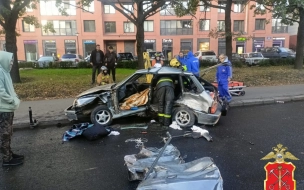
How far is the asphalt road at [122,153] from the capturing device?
3693mm

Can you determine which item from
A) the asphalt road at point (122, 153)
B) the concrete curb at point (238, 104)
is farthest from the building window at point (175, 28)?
the asphalt road at point (122, 153)

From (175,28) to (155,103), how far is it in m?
39.9

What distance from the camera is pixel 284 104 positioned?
8781mm

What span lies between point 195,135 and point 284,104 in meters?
4.78

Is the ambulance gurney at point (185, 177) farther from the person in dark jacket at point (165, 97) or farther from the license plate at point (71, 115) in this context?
the license plate at point (71, 115)

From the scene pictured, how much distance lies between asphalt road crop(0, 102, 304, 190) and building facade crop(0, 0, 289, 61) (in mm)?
38436

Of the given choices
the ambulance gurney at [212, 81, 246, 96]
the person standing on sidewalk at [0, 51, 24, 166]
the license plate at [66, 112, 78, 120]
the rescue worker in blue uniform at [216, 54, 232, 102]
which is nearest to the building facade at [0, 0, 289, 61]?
the ambulance gurney at [212, 81, 246, 96]

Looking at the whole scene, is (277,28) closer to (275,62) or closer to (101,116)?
(275,62)

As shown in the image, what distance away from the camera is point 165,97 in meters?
6.10

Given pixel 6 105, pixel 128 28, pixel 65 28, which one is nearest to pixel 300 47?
pixel 6 105

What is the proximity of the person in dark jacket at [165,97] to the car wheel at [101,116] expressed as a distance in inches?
49.0

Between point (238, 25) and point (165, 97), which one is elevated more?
point (238, 25)

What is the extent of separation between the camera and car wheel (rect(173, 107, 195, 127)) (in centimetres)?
612

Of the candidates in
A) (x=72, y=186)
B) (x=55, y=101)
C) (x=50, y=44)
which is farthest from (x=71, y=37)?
(x=72, y=186)
